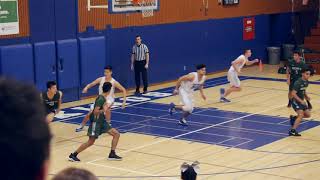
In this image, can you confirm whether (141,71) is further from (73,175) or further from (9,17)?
(73,175)

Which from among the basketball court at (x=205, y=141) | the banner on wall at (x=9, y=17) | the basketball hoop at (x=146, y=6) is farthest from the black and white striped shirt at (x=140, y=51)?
the banner on wall at (x=9, y=17)

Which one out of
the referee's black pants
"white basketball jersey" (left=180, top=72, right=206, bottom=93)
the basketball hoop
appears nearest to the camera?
"white basketball jersey" (left=180, top=72, right=206, bottom=93)

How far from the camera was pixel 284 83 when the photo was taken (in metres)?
25.9

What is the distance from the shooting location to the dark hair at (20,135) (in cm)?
113

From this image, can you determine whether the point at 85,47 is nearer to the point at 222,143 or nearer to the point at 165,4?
the point at 165,4

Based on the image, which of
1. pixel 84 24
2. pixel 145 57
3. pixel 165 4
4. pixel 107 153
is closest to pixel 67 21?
pixel 84 24

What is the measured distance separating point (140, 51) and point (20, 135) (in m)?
22.0

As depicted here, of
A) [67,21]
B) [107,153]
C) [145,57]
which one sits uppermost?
[67,21]

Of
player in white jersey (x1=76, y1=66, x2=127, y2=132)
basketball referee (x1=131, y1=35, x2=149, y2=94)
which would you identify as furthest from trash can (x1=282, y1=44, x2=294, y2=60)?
player in white jersey (x1=76, y1=66, x2=127, y2=132)

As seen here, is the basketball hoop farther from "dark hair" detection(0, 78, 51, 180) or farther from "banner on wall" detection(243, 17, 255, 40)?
"dark hair" detection(0, 78, 51, 180)

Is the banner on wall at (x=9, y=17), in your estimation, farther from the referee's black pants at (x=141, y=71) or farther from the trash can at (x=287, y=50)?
the trash can at (x=287, y=50)

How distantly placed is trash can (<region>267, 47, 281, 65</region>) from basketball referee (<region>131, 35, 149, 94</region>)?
36.4 ft

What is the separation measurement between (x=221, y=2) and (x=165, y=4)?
4342 mm

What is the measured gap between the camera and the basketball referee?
23.1 m
